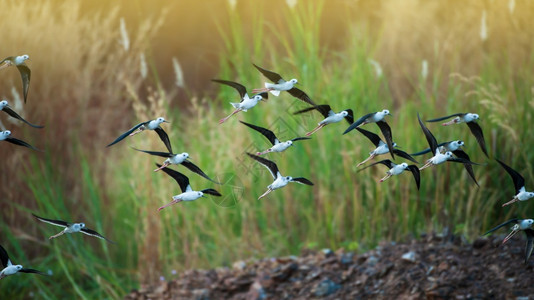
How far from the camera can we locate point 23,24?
467 centimetres

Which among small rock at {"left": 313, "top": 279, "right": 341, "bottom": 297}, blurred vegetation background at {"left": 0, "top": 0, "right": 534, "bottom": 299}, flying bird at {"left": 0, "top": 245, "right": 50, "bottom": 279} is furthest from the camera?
blurred vegetation background at {"left": 0, "top": 0, "right": 534, "bottom": 299}

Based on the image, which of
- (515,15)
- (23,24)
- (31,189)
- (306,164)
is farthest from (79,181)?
(515,15)

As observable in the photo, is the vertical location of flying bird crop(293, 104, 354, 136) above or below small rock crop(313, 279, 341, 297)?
above

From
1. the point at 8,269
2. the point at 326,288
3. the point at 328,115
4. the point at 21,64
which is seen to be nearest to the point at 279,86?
the point at 328,115

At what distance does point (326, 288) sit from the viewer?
120 inches

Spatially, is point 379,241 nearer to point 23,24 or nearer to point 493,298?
point 493,298

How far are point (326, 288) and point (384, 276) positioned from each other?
0.26 meters

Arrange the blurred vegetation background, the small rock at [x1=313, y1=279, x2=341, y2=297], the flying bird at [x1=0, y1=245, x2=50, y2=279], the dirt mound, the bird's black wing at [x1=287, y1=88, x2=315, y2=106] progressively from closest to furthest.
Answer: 1. the flying bird at [x1=0, y1=245, x2=50, y2=279]
2. the bird's black wing at [x1=287, y1=88, x2=315, y2=106]
3. the dirt mound
4. the small rock at [x1=313, y1=279, x2=341, y2=297]
5. the blurred vegetation background

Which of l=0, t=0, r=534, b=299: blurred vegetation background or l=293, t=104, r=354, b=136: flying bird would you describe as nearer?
l=293, t=104, r=354, b=136: flying bird

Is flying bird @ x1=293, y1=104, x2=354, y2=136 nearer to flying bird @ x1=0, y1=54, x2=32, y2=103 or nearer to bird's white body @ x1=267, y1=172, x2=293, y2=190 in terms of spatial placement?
bird's white body @ x1=267, y1=172, x2=293, y2=190

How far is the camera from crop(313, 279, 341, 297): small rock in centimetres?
304

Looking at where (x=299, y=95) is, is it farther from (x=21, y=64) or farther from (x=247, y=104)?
(x=21, y=64)

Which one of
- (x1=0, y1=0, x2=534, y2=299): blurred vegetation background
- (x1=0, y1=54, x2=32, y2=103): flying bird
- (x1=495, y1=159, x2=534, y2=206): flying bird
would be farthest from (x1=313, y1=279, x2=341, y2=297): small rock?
(x1=0, y1=54, x2=32, y2=103): flying bird

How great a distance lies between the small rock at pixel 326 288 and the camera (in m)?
3.04
